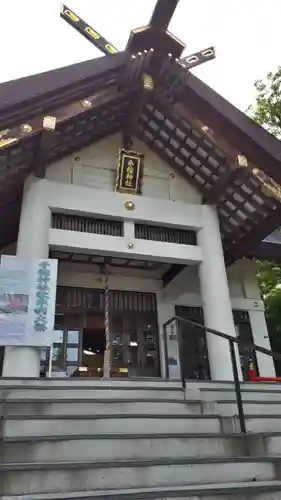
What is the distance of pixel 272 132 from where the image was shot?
1096cm

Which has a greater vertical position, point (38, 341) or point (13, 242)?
point (13, 242)

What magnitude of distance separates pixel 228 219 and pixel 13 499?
7.14 m

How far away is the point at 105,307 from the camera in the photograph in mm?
8328

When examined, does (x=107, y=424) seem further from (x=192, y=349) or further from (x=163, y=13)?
(x=163, y=13)

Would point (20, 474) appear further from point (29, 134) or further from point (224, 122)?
point (224, 122)

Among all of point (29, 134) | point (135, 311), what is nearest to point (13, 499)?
point (29, 134)

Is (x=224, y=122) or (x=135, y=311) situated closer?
(x=224, y=122)

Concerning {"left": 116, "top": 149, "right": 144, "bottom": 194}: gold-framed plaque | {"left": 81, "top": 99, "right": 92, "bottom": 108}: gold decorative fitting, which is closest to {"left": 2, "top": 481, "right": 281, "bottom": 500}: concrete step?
{"left": 81, "top": 99, "right": 92, "bottom": 108}: gold decorative fitting

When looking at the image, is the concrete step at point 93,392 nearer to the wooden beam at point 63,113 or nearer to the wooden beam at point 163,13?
the wooden beam at point 63,113

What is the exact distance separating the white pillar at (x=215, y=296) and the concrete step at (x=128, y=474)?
3954mm

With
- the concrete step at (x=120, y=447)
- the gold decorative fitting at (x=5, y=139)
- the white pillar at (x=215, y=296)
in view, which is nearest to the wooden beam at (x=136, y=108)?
the white pillar at (x=215, y=296)

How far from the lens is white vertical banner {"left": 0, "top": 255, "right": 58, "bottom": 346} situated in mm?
5715

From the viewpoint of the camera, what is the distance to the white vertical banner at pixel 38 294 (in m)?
5.71

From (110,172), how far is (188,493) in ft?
20.5
